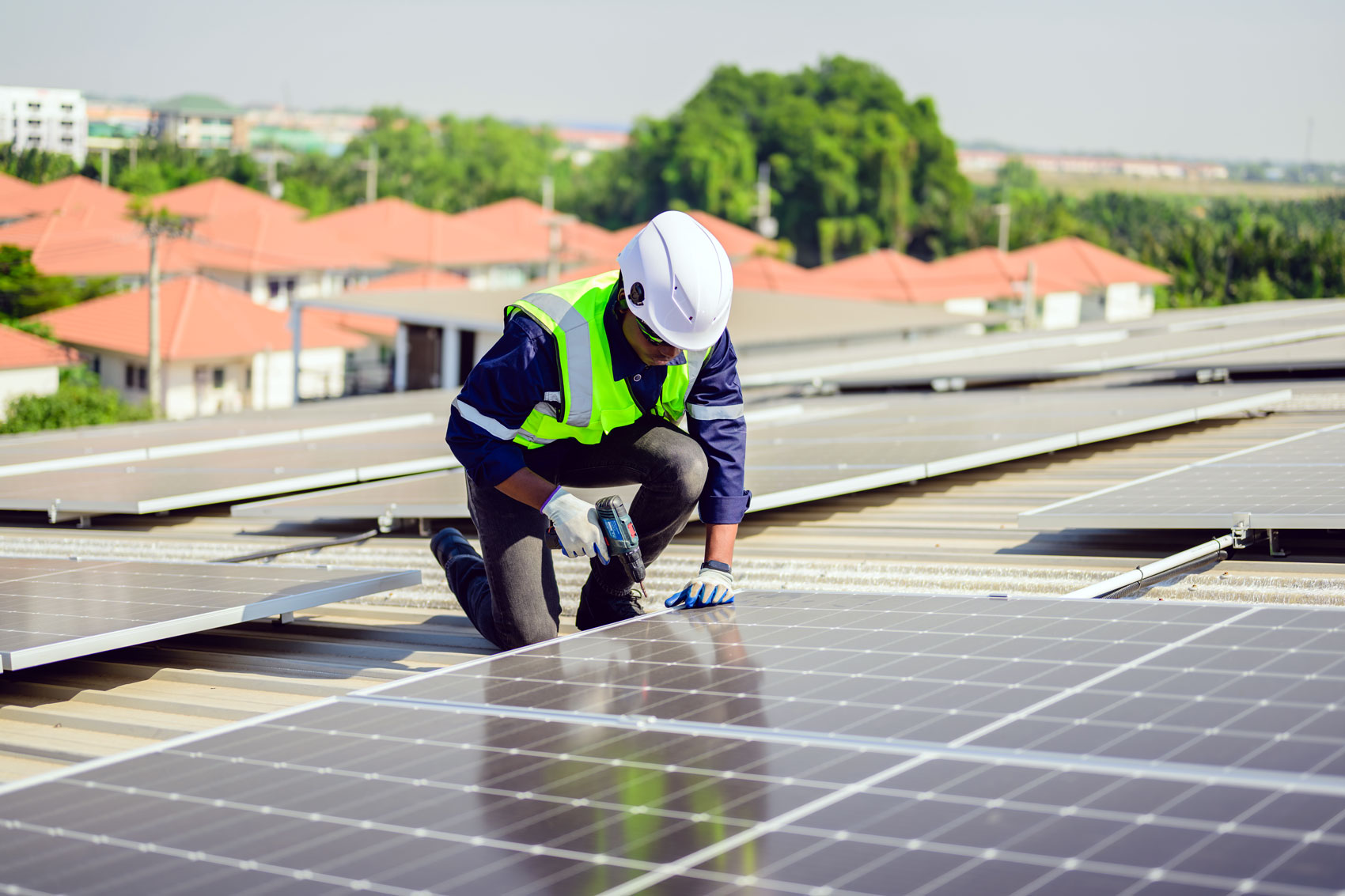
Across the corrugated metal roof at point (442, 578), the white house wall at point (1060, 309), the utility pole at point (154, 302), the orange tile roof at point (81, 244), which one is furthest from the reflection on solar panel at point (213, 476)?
the white house wall at point (1060, 309)

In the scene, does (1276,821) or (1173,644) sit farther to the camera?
(1173,644)

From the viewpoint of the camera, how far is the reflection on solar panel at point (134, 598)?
563 centimetres

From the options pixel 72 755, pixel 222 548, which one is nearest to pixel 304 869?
pixel 72 755

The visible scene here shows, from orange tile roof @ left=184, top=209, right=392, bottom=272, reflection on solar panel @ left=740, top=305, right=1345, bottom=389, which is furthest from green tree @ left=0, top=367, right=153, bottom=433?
reflection on solar panel @ left=740, top=305, right=1345, bottom=389

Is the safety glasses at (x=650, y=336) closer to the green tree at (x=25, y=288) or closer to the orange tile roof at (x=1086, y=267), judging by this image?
the green tree at (x=25, y=288)

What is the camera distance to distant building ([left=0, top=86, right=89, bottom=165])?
67625 millimetres

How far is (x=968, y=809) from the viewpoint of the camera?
3078 mm

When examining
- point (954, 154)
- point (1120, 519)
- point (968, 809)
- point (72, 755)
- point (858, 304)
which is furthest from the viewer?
point (954, 154)

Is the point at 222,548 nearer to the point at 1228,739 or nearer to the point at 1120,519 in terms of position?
the point at 1120,519

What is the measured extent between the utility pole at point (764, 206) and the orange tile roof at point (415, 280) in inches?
1057

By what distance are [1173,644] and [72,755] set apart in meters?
3.91

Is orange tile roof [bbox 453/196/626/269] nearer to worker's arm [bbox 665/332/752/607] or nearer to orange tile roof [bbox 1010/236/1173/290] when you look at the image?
orange tile roof [bbox 1010/236/1173/290]

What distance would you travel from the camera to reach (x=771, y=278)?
206 ft

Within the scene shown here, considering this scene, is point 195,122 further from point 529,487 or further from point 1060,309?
point 529,487
